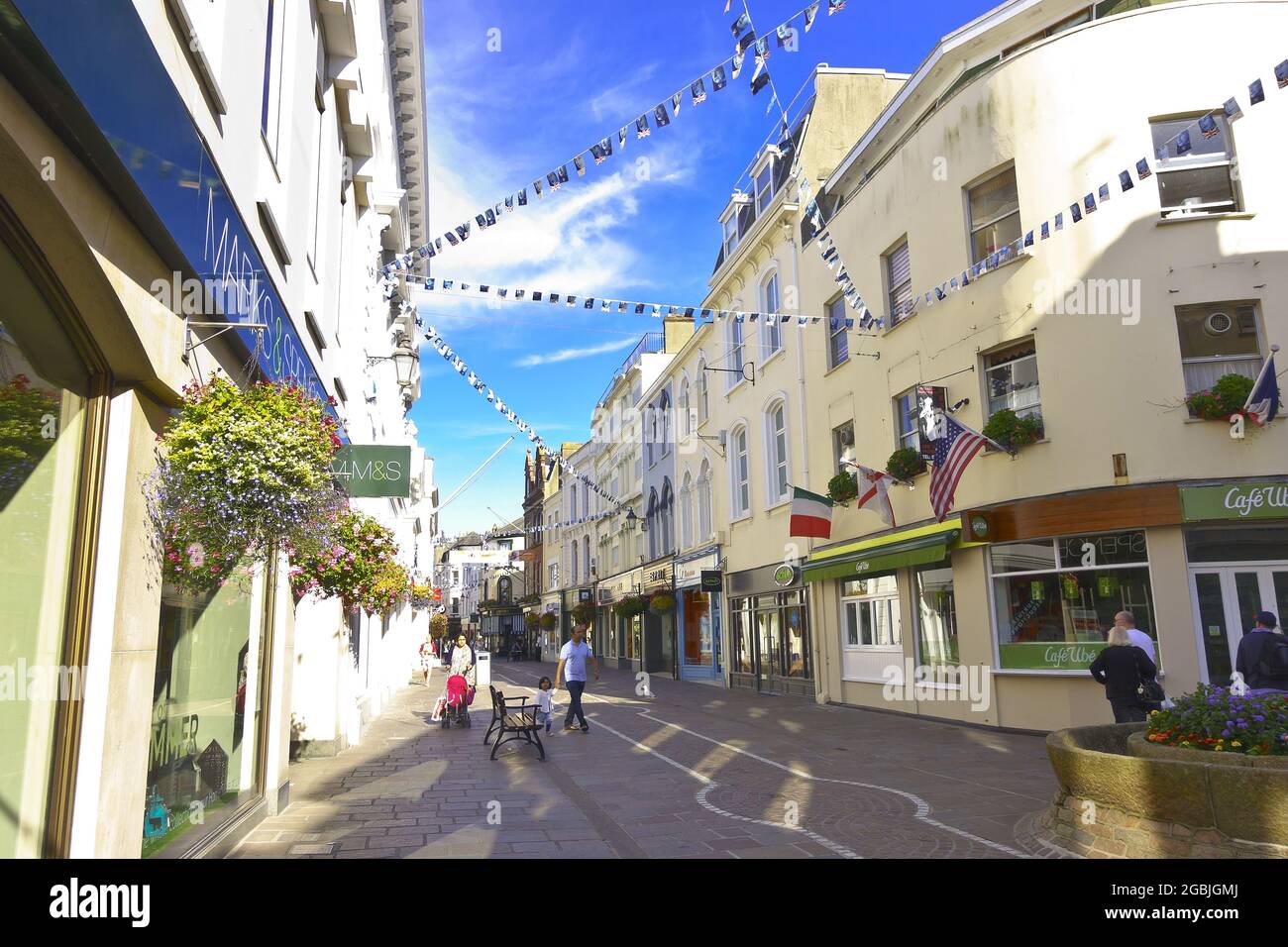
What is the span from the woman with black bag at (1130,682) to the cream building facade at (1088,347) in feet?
12.0

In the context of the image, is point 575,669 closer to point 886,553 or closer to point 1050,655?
point 886,553

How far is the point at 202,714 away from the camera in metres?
6.70

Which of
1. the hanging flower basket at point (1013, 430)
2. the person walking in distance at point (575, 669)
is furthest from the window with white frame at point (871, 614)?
the person walking in distance at point (575, 669)

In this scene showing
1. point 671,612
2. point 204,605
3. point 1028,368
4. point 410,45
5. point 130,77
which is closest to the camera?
point 130,77

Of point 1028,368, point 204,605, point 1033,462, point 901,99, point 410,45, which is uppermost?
point 410,45

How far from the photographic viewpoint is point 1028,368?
1497 centimetres

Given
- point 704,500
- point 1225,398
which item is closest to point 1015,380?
point 1225,398

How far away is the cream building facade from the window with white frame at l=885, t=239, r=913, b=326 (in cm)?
40

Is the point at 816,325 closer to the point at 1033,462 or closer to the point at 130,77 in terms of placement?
the point at 1033,462

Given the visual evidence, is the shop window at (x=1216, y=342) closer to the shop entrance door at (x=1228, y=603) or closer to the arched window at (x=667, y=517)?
the shop entrance door at (x=1228, y=603)

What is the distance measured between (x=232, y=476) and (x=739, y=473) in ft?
76.6
